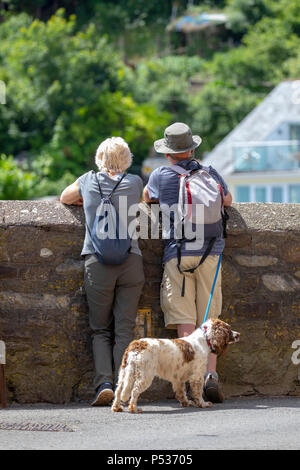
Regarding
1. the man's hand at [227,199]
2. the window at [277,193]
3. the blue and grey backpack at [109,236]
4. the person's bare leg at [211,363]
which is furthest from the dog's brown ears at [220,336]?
the window at [277,193]

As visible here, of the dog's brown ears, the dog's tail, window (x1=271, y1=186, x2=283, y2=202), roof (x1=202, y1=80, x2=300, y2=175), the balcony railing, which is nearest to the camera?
the dog's tail

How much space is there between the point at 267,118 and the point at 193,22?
37.2m

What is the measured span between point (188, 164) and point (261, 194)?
4210 centimetres

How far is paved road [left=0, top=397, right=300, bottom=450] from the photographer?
5.23m

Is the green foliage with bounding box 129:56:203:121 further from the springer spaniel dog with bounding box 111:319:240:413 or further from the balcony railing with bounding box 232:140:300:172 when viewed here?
the springer spaniel dog with bounding box 111:319:240:413

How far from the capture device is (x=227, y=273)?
7.41m

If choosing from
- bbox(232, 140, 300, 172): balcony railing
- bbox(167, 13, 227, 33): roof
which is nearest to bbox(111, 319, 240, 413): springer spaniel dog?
bbox(232, 140, 300, 172): balcony railing

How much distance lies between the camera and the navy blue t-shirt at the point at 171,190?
6988 mm

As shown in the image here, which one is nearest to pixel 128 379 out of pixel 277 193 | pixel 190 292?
pixel 190 292

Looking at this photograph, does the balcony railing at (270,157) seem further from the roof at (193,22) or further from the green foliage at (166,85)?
the roof at (193,22)

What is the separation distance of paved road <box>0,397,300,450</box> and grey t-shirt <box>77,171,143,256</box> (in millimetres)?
1074

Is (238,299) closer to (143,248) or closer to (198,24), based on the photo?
(143,248)

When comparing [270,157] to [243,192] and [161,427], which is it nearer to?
[243,192]

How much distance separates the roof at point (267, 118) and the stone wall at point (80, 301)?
1794 inches
